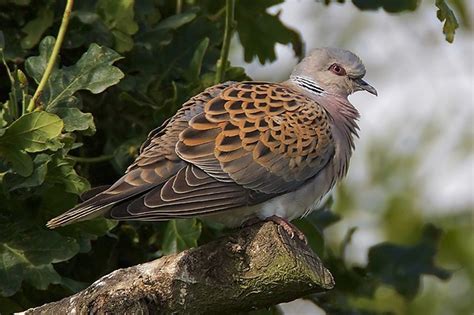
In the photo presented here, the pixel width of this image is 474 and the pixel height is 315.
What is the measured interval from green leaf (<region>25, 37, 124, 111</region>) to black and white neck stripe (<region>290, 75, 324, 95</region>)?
97 cm

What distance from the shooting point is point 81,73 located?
13.1 feet

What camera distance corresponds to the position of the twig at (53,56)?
3895 mm

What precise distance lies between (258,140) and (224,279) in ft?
2.49

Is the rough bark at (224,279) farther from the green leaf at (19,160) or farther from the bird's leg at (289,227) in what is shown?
the green leaf at (19,160)

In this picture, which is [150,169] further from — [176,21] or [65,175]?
[176,21]

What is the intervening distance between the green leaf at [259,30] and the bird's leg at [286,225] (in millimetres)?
950

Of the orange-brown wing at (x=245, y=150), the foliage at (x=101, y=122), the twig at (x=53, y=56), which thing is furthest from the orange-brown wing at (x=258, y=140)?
the twig at (x=53, y=56)

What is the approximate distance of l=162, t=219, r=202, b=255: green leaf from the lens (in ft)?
13.5

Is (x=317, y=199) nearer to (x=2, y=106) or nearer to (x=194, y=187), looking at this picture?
(x=194, y=187)

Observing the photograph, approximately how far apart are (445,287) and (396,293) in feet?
2.65

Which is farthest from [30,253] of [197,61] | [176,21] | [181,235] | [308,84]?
[308,84]

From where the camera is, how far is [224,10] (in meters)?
4.68

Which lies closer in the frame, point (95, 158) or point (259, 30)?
point (95, 158)

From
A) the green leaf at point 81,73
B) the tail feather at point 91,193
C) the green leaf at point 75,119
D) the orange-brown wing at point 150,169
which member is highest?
the green leaf at point 81,73
